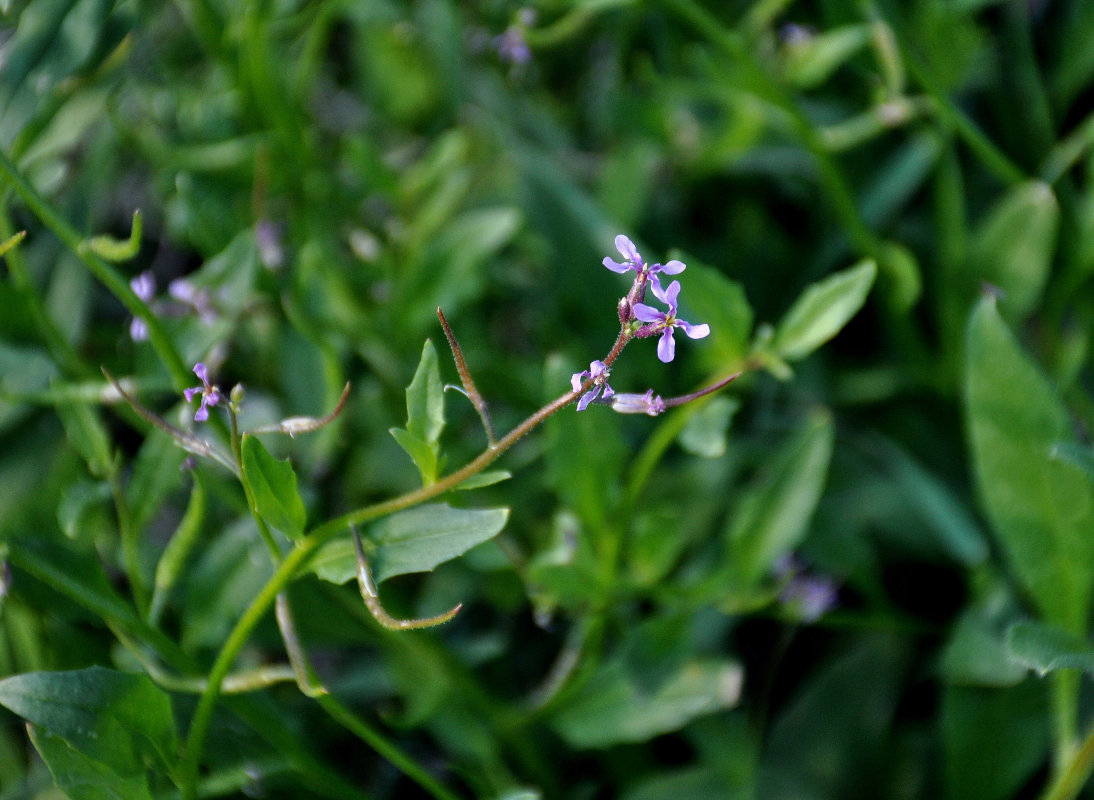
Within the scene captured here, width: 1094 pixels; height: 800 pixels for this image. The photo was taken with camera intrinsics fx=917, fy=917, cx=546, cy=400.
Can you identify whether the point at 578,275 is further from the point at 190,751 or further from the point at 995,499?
the point at 190,751

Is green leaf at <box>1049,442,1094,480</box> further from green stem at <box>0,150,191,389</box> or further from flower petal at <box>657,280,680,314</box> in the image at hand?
green stem at <box>0,150,191,389</box>

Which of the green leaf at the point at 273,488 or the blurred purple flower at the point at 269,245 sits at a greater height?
the green leaf at the point at 273,488

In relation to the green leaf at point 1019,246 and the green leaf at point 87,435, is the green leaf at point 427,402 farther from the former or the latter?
the green leaf at point 1019,246

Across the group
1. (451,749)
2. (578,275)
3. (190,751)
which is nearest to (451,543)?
(190,751)

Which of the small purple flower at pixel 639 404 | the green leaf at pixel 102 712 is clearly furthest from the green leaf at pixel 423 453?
the green leaf at pixel 102 712

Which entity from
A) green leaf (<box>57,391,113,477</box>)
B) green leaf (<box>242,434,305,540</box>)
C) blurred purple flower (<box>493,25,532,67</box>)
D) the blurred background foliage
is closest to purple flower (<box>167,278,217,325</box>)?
the blurred background foliage

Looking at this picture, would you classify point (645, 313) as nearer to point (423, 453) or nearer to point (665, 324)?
point (665, 324)
